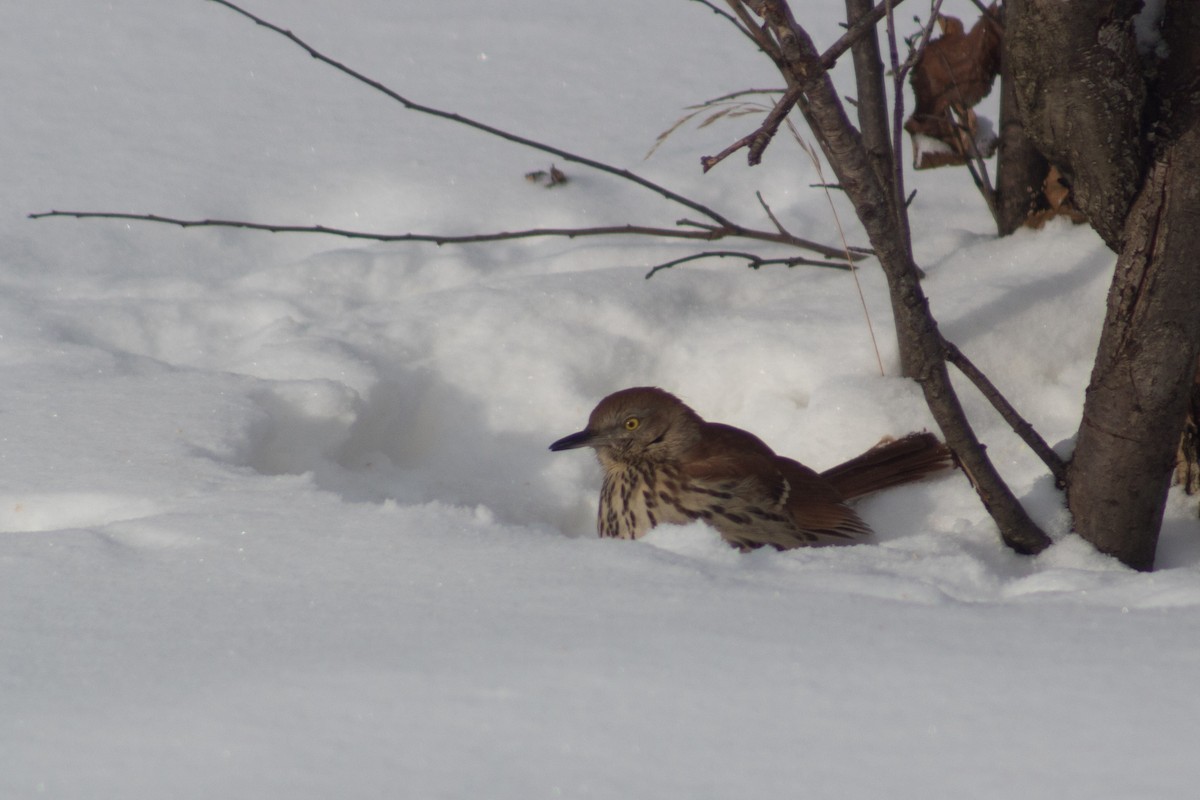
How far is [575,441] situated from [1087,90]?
1.46 metres

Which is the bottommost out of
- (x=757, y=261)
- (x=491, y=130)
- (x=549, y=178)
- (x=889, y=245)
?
(x=889, y=245)

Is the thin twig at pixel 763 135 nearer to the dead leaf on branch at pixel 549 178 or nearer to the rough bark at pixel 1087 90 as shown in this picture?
the rough bark at pixel 1087 90

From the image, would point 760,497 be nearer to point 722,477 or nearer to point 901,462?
point 722,477

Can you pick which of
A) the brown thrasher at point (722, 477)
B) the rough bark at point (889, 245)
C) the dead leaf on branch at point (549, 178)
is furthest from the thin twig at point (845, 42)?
the dead leaf on branch at point (549, 178)

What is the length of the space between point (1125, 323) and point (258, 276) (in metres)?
2.66

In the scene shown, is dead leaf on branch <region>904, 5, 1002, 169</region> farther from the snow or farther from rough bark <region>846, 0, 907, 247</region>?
rough bark <region>846, 0, 907, 247</region>

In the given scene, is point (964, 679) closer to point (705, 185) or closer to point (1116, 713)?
point (1116, 713)

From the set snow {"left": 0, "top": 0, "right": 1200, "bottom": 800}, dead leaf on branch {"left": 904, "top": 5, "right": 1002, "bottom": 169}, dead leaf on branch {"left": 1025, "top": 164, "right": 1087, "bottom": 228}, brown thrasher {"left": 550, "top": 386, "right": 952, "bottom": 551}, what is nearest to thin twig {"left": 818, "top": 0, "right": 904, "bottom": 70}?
snow {"left": 0, "top": 0, "right": 1200, "bottom": 800}

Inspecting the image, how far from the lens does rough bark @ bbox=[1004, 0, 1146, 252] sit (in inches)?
81.5

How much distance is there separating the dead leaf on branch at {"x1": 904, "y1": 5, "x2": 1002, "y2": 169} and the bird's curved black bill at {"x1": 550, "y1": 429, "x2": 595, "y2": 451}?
1407 mm

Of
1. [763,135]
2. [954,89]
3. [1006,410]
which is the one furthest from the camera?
[954,89]

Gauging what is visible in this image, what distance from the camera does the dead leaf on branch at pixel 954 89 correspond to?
131 inches

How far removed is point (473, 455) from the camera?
3.29 meters

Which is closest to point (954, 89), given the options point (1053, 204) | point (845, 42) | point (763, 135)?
point (1053, 204)
